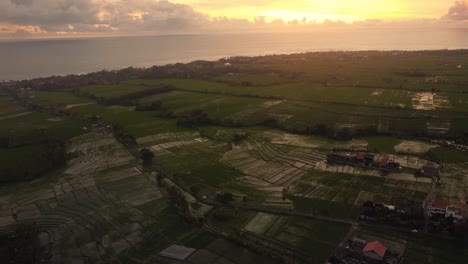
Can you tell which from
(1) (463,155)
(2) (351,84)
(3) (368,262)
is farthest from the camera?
(2) (351,84)

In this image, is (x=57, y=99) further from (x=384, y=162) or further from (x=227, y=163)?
(x=384, y=162)

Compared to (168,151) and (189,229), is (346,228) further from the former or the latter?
(168,151)

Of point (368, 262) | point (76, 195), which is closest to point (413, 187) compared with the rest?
point (368, 262)

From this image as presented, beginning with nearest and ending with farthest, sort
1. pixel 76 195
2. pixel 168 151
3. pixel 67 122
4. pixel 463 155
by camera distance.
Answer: pixel 76 195, pixel 463 155, pixel 168 151, pixel 67 122

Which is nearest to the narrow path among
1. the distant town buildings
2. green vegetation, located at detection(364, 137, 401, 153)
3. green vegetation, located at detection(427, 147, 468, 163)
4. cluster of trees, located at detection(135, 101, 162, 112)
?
the distant town buildings

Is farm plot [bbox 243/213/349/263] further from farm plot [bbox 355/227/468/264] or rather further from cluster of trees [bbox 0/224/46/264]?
cluster of trees [bbox 0/224/46/264]

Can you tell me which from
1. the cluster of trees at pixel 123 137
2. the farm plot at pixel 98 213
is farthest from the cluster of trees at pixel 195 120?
the farm plot at pixel 98 213
